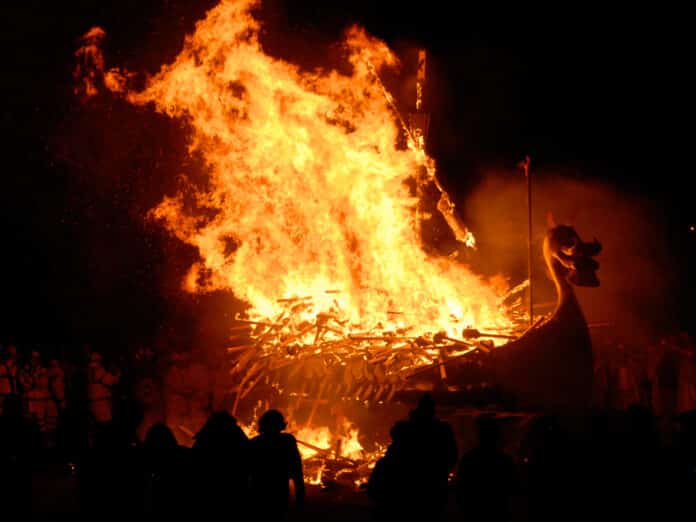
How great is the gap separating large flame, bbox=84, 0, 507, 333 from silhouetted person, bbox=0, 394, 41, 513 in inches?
225

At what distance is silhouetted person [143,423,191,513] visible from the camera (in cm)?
526

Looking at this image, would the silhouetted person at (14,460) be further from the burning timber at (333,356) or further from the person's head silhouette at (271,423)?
the burning timber at (333,356)

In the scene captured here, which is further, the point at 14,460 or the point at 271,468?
the point at 14,460

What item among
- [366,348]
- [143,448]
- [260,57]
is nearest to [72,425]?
[143,448]

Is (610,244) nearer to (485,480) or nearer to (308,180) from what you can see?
(308,180)

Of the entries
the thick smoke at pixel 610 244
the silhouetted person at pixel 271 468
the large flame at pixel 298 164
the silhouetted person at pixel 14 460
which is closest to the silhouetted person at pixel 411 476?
the silhouetted person at pixel 271 468

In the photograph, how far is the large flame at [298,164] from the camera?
11938 millimetres

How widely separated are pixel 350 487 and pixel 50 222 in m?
8.66

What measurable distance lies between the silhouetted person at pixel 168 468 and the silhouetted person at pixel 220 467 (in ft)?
0.36

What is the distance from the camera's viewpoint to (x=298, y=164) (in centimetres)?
1224

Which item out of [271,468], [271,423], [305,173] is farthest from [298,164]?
[271,468]

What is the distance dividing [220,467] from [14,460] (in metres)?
1.70

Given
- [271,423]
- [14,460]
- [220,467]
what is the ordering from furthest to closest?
[14,460], [271,423], [220,467]

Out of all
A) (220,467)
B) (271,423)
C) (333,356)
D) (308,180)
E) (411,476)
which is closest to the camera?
(411,476)
